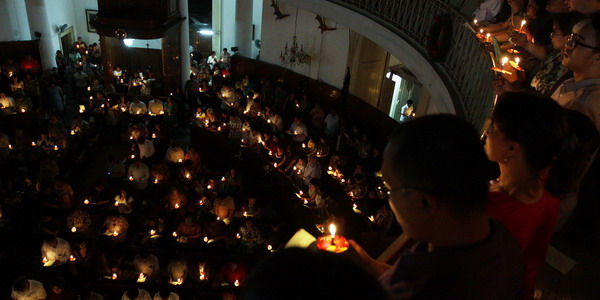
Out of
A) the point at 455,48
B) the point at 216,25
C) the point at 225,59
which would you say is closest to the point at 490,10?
the point at 455,48

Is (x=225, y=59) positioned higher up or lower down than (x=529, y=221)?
lower down

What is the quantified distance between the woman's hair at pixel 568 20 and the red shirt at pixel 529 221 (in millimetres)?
2169

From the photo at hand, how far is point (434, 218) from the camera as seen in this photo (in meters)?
1.54

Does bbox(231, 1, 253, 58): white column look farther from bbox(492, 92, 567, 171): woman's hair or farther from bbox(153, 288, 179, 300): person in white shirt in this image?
bbox(492, 92, 567, 171): woman's hair

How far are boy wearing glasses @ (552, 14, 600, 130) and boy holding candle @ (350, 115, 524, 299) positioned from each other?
1.89m

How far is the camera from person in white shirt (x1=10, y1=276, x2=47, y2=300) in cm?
735

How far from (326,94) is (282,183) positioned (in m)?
5.25

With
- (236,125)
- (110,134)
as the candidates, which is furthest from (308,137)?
(110,134)

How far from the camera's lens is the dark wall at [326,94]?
43.7 feet

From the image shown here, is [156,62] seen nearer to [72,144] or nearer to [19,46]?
[19,46]

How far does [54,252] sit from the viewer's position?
333 inches

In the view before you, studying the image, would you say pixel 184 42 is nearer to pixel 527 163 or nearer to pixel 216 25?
pixel 216 25

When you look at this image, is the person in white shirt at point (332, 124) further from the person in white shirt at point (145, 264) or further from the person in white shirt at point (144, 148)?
the person in white shirt at point (145, 264)

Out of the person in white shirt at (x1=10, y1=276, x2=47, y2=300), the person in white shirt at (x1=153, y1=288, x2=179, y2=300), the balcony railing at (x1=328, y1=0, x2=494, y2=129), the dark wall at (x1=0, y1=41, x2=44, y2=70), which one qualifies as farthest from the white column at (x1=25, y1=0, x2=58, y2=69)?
the person in white shirt at (x1=153, y1=288, x2=179, y2=300)
